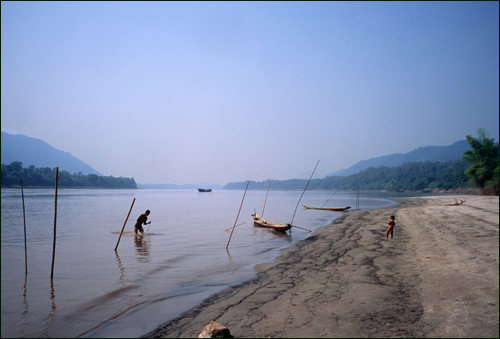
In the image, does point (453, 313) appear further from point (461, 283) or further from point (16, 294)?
point (16, 294)

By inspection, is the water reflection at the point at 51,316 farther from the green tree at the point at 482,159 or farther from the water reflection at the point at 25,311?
the green tree at the point at 482,159

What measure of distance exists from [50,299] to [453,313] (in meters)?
→ 9.76

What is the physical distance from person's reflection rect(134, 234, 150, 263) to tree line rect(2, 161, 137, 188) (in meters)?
73.1

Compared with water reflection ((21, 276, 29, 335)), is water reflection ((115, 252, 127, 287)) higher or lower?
lower

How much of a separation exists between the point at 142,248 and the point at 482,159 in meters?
55.2

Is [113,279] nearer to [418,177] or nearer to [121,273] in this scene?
[121,273]

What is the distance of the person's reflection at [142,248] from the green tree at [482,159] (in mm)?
52945

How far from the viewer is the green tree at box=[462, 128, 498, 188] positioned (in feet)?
152

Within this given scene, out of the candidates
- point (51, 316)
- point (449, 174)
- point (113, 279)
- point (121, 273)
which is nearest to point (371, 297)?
point (51, 316)

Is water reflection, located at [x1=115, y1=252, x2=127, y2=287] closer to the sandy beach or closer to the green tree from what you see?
the sandy beach

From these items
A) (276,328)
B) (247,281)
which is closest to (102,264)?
(247,281)

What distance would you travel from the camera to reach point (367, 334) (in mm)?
5004

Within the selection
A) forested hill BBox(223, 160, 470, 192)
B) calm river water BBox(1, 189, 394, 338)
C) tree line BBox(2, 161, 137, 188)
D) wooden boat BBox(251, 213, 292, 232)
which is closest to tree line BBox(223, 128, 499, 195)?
forested hill BBox(223, 160, 470, 192)

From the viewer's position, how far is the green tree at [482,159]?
46.4 m
